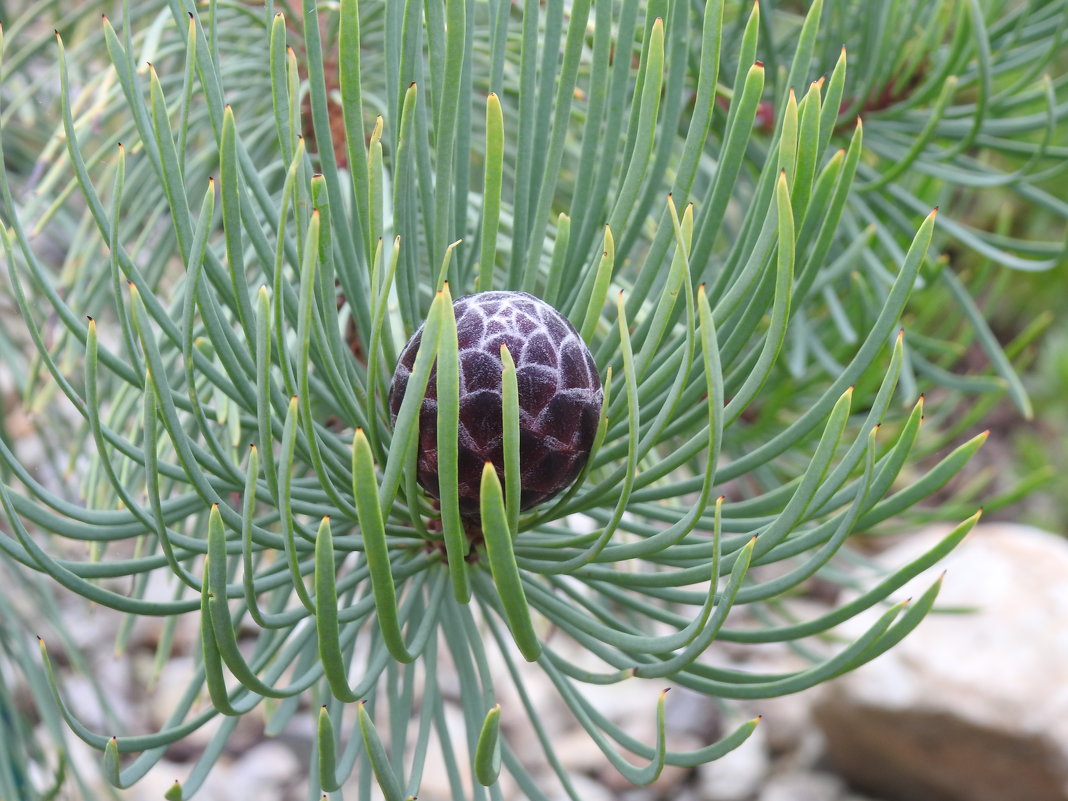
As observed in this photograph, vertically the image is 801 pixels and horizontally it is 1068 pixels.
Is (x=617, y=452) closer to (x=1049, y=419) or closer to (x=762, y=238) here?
(x=762, y=238)

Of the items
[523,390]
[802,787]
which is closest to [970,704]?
[802,787]

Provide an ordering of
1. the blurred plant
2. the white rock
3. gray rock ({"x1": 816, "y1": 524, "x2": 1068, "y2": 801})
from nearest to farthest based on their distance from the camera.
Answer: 1. the blurred plant
2. gray rock ({"x1": 816, "y1": 524, "x2": 1068, "y2": 801})
3. the white rock

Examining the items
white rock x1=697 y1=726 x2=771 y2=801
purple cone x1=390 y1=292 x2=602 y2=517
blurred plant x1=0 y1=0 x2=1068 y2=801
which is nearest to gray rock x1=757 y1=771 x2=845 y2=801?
white rock x1=697 y1=726 x2=771 y2=801

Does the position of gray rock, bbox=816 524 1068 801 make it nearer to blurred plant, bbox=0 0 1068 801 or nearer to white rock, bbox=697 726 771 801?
white rock, bbox=697 726 771 801

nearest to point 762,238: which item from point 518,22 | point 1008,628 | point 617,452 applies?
point 617,452

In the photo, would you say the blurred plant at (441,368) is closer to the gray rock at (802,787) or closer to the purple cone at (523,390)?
the purple cone at (523,390)
